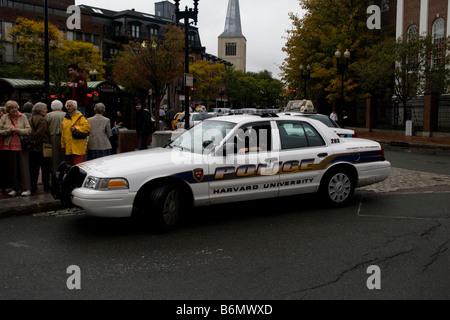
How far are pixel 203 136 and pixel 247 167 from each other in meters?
0.92

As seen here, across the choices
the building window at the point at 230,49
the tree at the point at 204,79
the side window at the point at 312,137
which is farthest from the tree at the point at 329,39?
the building window at the point at 230,49

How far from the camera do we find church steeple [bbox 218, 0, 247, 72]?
149 meters

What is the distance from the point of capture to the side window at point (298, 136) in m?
7.34

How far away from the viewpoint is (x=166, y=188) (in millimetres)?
6133

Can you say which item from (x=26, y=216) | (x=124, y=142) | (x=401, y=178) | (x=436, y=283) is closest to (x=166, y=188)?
(x=26, y=216)

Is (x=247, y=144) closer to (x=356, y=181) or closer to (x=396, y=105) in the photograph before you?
(x=356, y=181)

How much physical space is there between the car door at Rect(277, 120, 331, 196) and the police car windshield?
966 millimetres

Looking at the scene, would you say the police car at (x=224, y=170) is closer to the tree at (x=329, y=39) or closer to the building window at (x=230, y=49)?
the tree at (x=329, y=39)

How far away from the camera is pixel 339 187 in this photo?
773cm

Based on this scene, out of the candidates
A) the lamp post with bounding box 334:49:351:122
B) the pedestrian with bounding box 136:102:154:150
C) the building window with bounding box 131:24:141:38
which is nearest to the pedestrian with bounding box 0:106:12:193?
the pedestrian with bounding box 136:102:154:150

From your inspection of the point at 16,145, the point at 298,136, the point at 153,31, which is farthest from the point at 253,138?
the point at 153,31

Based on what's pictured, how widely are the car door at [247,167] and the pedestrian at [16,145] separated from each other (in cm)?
384

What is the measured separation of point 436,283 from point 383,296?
0.70 meters

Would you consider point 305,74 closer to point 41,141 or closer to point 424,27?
point 424,27
